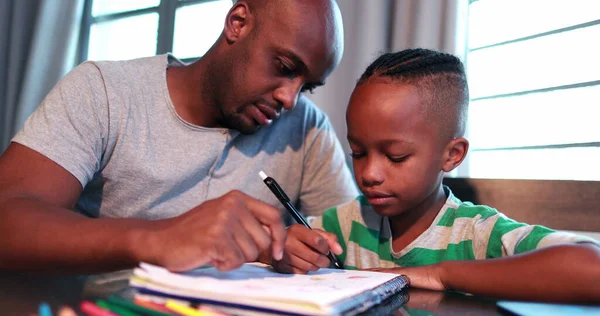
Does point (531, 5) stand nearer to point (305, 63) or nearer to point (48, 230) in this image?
point (305, 63)

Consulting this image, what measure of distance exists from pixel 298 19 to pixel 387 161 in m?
0.39

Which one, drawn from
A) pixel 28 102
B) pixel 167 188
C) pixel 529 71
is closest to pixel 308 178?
pixel 167 188

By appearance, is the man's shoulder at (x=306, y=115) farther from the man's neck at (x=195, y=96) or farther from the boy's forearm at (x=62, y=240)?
the boy's forearm at (x=62, y=240)

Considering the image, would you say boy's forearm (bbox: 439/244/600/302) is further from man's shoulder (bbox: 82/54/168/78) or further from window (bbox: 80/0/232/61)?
window (bbox: 80/0/232/61)

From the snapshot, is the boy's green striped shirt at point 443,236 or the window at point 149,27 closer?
the boy's green striped shirt at point 443,236

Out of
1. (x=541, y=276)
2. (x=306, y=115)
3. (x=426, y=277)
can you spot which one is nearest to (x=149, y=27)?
(x=306, y=115)

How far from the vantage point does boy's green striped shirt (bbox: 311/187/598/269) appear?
93 cm

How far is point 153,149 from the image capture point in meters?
1.26

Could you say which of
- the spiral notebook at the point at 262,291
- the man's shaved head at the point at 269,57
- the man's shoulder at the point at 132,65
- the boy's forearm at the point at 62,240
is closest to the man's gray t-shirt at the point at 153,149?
the man's shoulder at the point at 132,65

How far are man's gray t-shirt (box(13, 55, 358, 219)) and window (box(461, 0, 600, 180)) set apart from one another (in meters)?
0.52

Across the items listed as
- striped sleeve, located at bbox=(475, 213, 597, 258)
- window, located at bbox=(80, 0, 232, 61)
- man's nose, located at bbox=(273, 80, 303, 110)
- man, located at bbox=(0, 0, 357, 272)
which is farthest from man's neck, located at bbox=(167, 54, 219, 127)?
window, located at bbox=(80, 0, 232, 61)

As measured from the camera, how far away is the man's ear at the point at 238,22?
131cm

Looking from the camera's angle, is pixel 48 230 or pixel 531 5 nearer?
pixel 48 230

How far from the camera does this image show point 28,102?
313 centimetres
